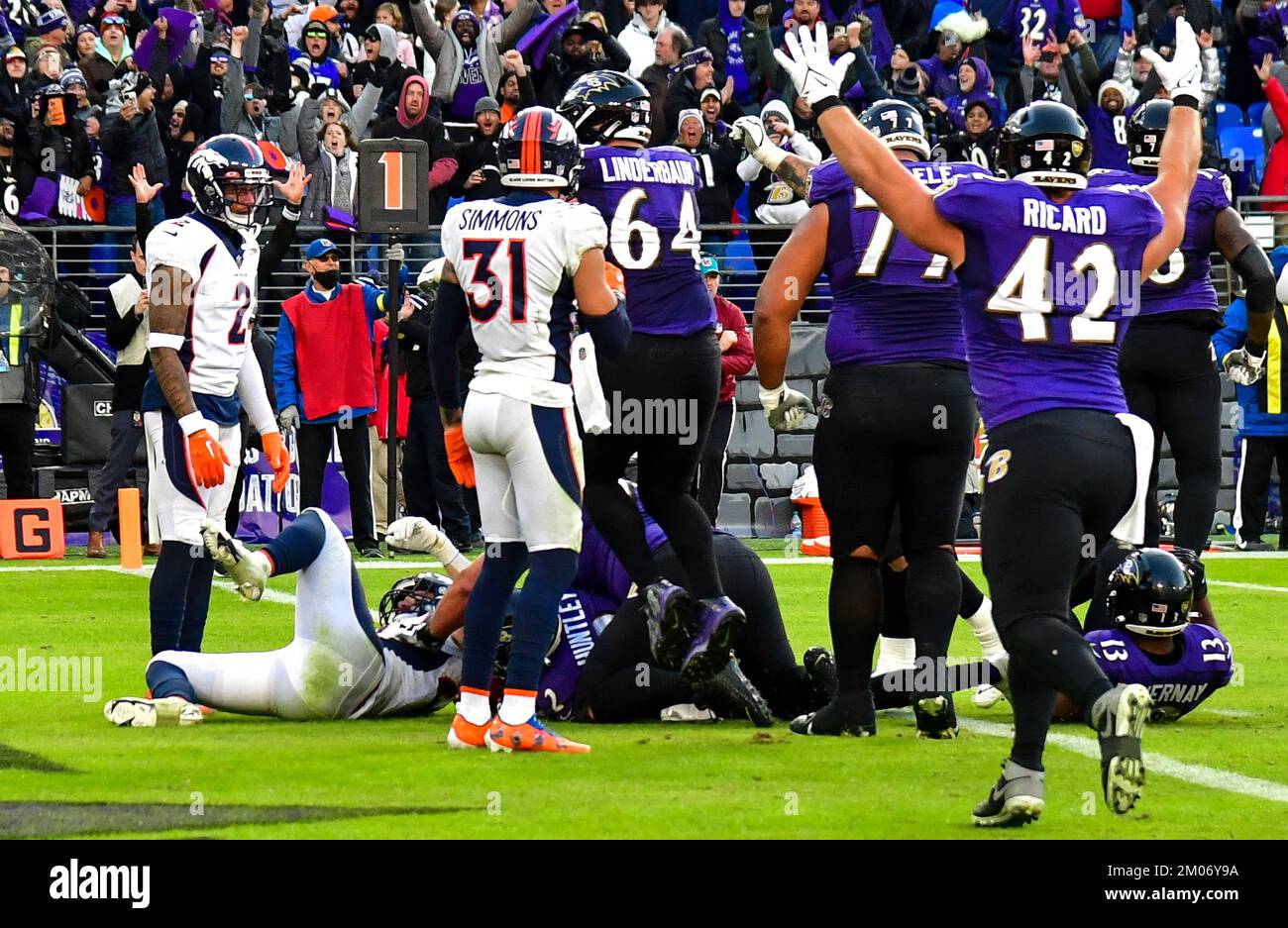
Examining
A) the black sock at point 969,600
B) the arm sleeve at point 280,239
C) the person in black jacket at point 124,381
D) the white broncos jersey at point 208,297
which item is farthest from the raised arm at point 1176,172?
the person in black jacket at point 124,381

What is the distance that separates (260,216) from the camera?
8211 mm

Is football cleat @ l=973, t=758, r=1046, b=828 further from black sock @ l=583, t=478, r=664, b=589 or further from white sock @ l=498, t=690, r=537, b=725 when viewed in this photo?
black sock @ l=583, t=478, r=664, b=589

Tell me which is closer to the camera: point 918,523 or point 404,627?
point 918,523

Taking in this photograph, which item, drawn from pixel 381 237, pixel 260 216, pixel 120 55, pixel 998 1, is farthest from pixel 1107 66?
pixel 260 216

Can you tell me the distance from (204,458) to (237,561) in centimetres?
83

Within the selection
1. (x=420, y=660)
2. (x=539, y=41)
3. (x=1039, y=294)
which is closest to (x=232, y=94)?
(x=539, y=41)

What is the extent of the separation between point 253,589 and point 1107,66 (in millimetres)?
16358

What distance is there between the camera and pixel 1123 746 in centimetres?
507

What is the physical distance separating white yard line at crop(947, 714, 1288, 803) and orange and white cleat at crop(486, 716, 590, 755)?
169 centimetres

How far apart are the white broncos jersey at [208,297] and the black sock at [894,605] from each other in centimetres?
274

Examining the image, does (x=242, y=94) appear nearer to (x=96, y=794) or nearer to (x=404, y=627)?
(x=404, y=627)

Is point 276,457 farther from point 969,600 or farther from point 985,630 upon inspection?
point 985,630

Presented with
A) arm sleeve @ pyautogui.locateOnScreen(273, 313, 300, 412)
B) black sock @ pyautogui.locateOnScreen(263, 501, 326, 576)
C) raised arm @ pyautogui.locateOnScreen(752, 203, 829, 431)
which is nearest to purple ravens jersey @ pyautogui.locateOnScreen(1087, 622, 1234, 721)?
raised arm @ pyautogui.locateOnScreen(752, 203, 829, 431)

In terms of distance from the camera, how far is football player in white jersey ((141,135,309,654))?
7.86m
